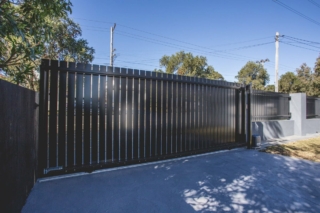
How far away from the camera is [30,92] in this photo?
229 centimetres

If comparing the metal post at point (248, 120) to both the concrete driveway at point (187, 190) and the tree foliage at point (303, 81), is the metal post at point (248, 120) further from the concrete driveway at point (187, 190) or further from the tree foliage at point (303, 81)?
the tree foliage at point (303, 81)

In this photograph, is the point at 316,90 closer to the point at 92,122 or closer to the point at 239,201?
the point at 239,201

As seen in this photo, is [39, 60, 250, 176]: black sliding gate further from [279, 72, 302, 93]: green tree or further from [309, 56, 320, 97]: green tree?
[279, 72, 302, 93]: green tree

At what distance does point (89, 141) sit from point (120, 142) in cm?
57

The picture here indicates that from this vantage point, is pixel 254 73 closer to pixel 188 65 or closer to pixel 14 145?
pixel 188 65

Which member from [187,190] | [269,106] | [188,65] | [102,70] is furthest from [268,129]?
[188,65]

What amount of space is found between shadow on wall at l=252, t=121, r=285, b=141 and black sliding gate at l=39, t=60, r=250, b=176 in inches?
102

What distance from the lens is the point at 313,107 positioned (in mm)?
8820

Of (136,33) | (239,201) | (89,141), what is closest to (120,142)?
(89,141)

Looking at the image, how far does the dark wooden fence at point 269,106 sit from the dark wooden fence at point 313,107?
1734mm

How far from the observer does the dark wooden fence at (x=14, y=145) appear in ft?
4.58

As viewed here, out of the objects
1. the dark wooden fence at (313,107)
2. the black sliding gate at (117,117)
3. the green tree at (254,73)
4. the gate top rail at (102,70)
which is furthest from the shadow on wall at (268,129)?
the green tree at (254,73)

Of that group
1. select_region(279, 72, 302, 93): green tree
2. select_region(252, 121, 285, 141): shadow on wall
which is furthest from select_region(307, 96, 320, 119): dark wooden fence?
select_region(279, 72, 302, 93): green tree

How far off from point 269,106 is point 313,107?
155 inches
